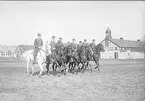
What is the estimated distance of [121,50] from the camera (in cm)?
6788

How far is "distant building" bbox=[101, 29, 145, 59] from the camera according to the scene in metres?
67.4

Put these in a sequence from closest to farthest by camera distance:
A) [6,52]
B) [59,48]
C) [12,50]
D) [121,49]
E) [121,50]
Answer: [59,48] → [121,50] → [121,49] → [6,52] → [12,50]

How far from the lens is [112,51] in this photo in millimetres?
69188

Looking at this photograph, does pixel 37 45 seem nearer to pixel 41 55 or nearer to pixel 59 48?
pixel 41 55

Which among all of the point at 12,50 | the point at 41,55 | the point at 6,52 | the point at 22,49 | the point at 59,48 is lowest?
the point at 41,55

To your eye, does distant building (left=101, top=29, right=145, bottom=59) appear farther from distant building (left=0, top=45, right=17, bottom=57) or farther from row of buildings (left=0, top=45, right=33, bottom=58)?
distant building (left=0, top=45, right=17, bottom=57)

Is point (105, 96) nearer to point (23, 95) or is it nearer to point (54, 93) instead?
point (54, 93)

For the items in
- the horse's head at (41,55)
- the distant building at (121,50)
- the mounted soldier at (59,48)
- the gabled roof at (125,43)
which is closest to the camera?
the horse's head at (41,55)

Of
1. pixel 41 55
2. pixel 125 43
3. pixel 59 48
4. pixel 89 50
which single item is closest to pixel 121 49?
pixel 125 43

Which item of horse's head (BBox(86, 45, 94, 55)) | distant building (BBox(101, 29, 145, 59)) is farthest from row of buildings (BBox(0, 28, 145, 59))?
horse's head (BBox(86, 45, 94, 55))

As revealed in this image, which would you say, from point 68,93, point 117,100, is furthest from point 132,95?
point 68,93

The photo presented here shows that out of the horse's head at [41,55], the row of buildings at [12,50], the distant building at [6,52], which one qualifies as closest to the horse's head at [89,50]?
the horse's head at [41,55]

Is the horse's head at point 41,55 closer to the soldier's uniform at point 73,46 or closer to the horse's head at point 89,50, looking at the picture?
the soldier's uniform at point 73,46

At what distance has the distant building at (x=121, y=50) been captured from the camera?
67438mm
